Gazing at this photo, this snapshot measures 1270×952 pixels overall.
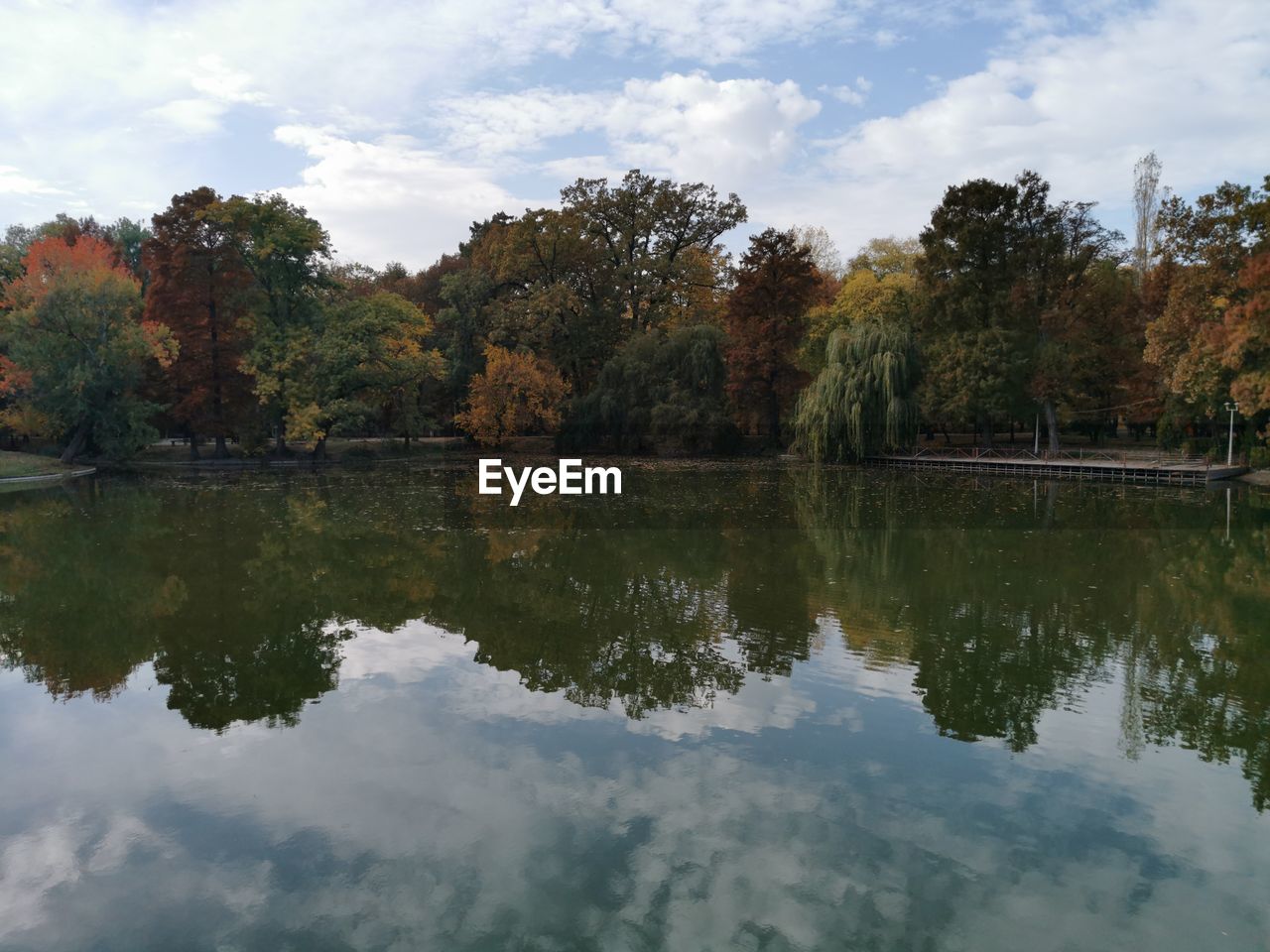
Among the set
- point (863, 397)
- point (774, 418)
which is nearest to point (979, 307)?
point (863, 397)

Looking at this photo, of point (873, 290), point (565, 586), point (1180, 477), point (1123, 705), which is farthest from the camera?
point (873, 290)

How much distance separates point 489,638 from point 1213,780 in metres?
7.95

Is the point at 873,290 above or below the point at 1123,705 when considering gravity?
above

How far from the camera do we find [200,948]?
4883 millimetres

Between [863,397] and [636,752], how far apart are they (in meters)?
34.4

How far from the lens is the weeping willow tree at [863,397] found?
3962 centimetres

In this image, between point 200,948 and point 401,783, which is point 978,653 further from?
point 200,948

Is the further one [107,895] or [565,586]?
[565,586]

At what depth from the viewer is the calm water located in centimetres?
521

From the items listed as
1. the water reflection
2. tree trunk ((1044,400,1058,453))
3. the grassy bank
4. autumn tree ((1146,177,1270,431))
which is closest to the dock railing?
tree trunk ((1044,400,1058,453))

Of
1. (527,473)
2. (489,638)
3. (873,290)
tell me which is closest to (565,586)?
(489,638)

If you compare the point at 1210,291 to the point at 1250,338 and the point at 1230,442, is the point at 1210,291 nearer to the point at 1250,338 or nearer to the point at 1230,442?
the point at 1250,338

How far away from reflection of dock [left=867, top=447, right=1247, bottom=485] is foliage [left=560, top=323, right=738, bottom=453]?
9.04 metres

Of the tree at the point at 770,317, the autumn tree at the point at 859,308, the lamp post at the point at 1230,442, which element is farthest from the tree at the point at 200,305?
the lamp post at the point at 1230,442
